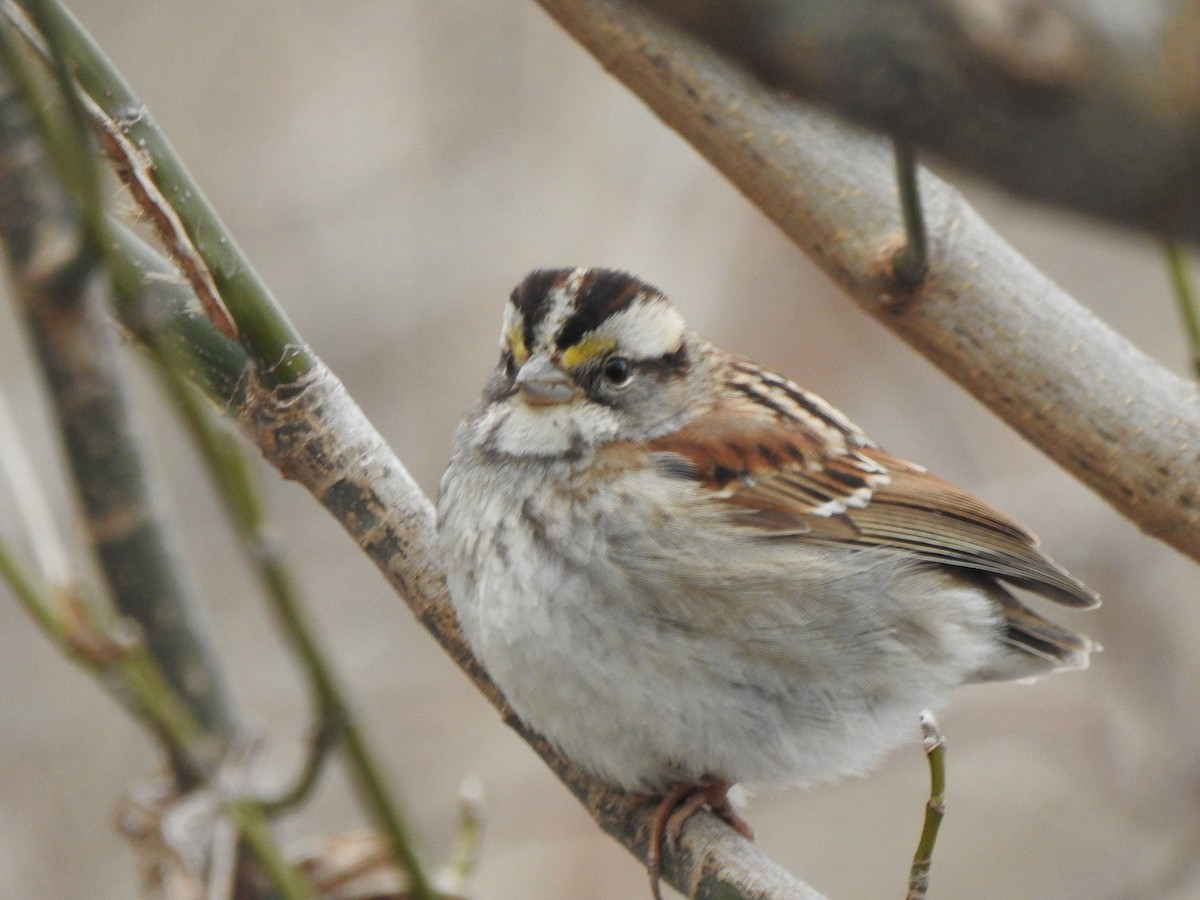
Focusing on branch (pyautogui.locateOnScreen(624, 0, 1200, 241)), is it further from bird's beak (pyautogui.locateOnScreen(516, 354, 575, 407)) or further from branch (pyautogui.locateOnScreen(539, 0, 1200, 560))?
bird's beak (pyautogui.locateOnScreen(516, 354, 575, 407))

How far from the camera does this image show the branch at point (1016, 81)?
0.66 m

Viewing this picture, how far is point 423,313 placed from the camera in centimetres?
557

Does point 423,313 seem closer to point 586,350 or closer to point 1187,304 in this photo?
point 586,350

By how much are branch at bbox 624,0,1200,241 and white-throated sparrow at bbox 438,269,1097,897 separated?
183 cm

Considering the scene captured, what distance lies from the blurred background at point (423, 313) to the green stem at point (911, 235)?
9.56 ft

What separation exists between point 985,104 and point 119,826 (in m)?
2.57

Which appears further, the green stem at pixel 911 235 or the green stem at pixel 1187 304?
the green stem at pixel 1187 304

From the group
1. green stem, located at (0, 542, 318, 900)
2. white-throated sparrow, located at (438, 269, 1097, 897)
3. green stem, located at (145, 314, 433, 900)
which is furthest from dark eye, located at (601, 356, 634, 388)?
green stem, located at (145, 314, 433, 900)

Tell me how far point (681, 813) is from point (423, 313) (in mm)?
3419

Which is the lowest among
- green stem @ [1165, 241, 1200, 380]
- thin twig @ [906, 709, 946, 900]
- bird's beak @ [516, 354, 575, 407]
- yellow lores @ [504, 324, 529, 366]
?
thin twig @ [906, 709, 946, 900]

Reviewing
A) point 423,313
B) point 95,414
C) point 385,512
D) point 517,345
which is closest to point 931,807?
point 385,512

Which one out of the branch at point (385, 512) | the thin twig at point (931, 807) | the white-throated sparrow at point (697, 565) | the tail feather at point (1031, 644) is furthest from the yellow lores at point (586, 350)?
the thin twig at point (931, 807)

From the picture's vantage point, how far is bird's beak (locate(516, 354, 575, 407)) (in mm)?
2754

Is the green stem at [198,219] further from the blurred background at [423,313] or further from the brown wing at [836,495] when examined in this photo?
the blurred background at [423,313]
